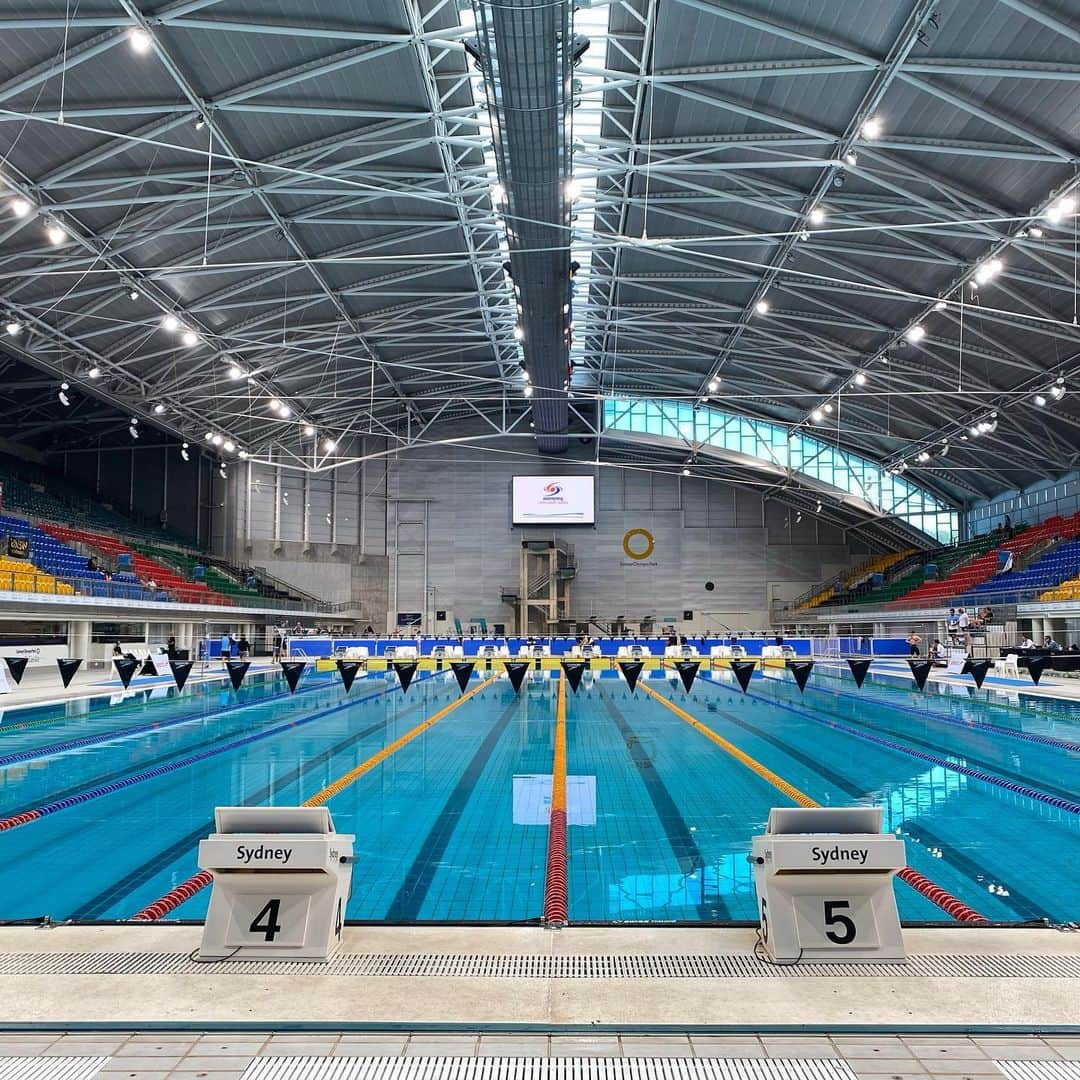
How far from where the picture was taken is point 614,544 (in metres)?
35.6

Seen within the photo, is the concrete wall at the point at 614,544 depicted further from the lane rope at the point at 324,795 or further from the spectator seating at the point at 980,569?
the lane rope at the point at 324,795

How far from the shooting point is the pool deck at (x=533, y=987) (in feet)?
8.02

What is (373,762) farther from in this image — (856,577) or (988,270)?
(856,577)

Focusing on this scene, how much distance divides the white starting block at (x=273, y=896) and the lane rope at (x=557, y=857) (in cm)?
93

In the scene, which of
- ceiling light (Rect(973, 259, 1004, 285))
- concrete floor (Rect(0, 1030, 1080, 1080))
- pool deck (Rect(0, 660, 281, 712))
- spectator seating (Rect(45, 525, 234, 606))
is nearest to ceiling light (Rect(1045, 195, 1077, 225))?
ceiling light (Rect(973, 259, 1004, 285))

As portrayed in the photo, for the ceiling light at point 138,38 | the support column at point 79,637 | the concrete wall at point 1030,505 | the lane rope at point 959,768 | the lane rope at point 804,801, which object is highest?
the ceiling light at point 138,38

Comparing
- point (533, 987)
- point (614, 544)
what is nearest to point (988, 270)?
point (533, 987)

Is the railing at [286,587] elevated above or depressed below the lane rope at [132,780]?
above

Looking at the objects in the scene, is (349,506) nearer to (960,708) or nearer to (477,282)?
(477,282)

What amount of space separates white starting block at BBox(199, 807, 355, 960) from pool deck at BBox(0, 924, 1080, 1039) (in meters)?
0.08

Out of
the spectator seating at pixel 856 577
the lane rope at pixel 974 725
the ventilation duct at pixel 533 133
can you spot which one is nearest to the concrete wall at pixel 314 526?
the ventilation duct at pixel 533 133

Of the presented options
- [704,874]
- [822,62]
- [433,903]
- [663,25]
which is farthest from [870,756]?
[663,25]

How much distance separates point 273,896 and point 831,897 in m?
2.00

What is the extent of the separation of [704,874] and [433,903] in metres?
1.68
